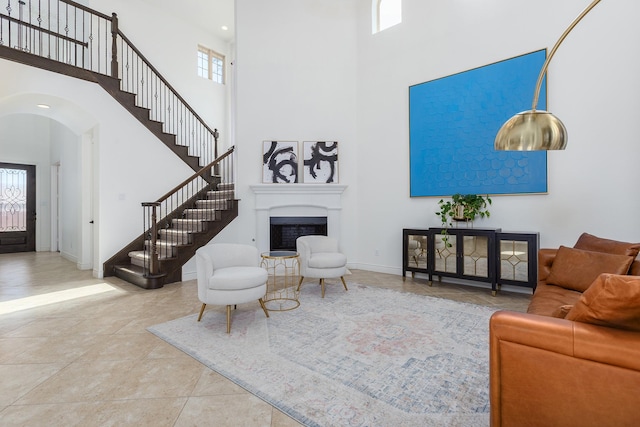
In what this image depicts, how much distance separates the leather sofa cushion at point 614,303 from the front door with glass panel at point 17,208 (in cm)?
1138

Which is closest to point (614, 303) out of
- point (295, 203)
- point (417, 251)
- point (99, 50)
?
point (417, 251)

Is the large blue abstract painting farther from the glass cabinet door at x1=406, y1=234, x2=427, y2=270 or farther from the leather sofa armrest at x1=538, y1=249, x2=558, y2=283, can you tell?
the leather sofa armrest at x1=538, y1=249, x2=558, y2=283

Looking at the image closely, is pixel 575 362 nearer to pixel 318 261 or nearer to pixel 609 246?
pixel 609 246

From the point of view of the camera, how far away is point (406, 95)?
17.6 feet

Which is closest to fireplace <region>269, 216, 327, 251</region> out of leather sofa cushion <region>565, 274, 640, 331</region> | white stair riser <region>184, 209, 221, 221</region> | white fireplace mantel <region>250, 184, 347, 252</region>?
white fireplace mantel <region>250, 184, 347, 252</region>

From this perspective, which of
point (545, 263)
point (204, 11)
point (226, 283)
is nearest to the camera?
point (226, 283)

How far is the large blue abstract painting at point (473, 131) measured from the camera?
13.6ft

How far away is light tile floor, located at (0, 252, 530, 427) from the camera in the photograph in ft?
5.87

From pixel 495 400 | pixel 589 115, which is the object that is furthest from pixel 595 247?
pixel 495 400

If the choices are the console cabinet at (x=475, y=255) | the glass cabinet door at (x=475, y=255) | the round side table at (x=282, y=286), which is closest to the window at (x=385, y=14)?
the console cabinet at (x=475, y=255)

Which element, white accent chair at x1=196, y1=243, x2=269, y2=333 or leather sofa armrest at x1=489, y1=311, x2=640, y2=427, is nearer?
leather sofa armrest at x1=489, y1=311, x2=640, y2=427

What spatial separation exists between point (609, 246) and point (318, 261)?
3.01 meters

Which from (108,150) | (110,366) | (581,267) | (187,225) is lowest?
(110,366)

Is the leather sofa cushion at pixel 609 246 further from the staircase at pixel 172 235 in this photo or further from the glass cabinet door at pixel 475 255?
the staircase at pixel 172 235
